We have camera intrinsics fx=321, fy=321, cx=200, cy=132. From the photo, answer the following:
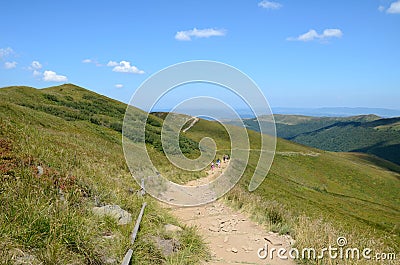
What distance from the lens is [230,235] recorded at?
400 inches

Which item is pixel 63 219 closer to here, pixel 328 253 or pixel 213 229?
pixel 213 229

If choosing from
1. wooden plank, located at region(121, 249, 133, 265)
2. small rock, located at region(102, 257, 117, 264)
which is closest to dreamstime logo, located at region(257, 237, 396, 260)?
wooden plank, located at region(121, 249, 133, 265)

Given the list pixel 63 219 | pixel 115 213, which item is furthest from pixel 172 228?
pixel 63 219

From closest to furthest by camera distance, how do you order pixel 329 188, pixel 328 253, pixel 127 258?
pixel 127 258
pixel 328 253
pixel 329 188

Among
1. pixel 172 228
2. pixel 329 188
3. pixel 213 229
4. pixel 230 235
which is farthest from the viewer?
pixel 329 188

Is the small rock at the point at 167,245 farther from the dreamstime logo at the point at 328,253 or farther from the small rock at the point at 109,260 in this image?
the dreamstime logo at the point at 328,253

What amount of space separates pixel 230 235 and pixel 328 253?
10.1ft

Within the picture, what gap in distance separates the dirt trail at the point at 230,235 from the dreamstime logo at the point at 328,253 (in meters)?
0.14

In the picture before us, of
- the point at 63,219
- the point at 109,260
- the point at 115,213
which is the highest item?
the point at 63,219

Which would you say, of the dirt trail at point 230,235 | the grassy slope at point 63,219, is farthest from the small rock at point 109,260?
the dirt trail at point 230,235

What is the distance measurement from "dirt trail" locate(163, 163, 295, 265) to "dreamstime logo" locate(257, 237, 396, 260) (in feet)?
0.46

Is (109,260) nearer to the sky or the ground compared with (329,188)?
nearer to the sky

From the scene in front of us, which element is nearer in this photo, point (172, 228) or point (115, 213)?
point (115, 213)

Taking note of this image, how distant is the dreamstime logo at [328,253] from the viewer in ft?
26.3
